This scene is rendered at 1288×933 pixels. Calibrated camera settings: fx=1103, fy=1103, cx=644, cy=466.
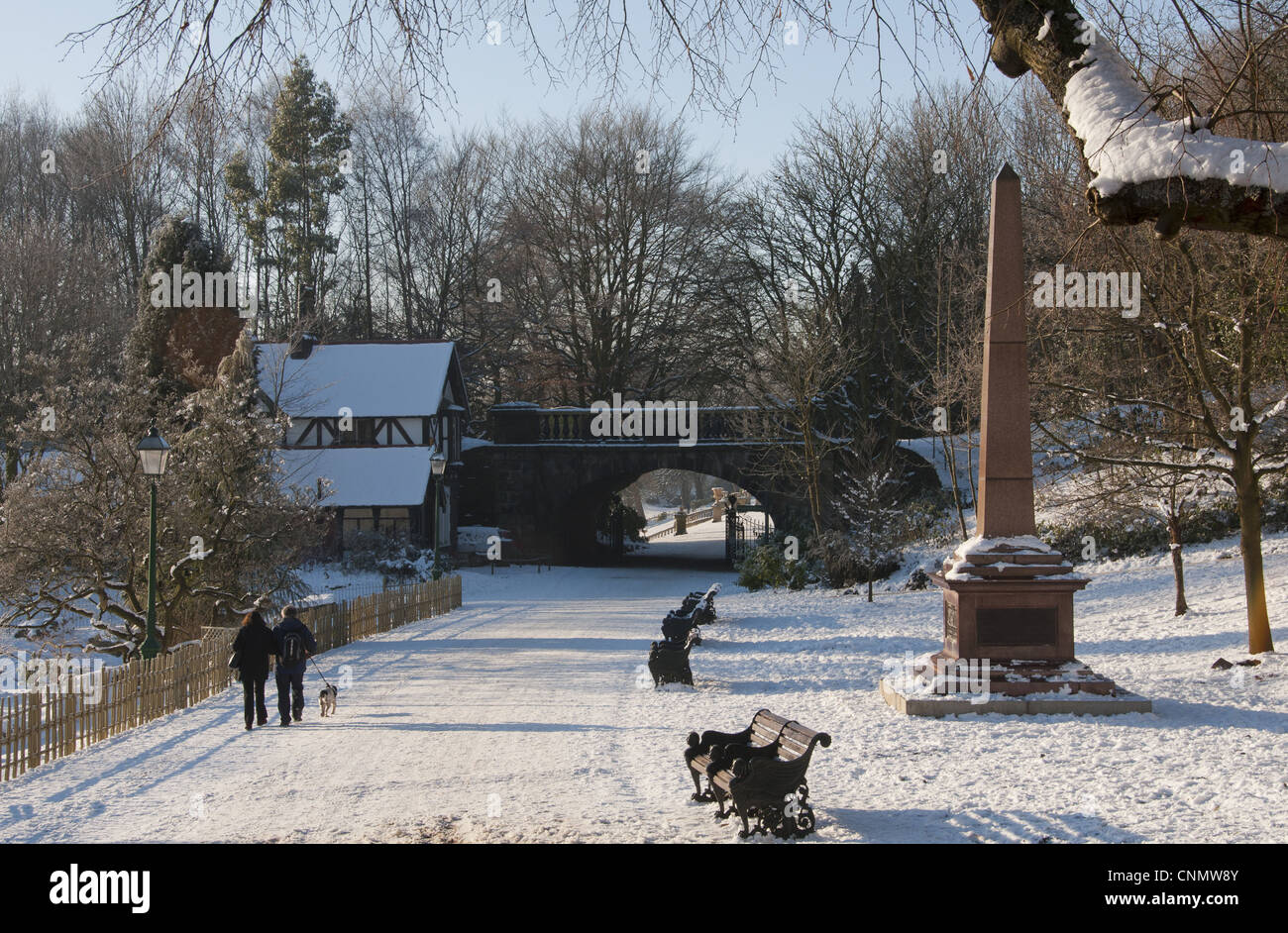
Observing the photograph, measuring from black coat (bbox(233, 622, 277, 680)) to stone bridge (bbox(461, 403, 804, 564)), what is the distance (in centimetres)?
2512

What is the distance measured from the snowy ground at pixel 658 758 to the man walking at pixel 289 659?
1.21ft

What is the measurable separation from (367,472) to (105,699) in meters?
25.3

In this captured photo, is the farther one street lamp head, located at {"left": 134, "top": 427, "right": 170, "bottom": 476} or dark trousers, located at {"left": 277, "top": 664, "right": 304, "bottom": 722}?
street lamp head, located at {"left": 134, "top": 427, "right": 170, "bottom": 476}

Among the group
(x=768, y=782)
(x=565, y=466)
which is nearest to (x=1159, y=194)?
(x=768, y=782)

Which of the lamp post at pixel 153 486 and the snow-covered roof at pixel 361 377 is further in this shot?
the snow-covered roof at pixel 361 377

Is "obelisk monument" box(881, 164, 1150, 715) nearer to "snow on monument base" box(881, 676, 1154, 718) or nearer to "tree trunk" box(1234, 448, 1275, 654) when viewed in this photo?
"snow on monument base" box(881, 676, 1154, 718)

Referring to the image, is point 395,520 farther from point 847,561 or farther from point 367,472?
point 847,561

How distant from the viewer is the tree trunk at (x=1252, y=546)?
1359 centimetres

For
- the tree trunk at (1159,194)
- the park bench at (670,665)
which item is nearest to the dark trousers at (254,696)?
the park bench at (670,665)

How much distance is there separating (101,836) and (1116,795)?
7.29m

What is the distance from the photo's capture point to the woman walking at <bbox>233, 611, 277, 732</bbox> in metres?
12.2

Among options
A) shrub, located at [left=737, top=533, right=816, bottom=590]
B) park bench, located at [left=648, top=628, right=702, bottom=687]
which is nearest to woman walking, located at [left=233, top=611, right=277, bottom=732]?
park bench, located at [left=648, top=628, right=702, bottom=687]

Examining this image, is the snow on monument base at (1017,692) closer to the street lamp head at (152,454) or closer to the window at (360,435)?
the street lamp head at (152,454)

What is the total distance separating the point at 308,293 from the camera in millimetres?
45625
